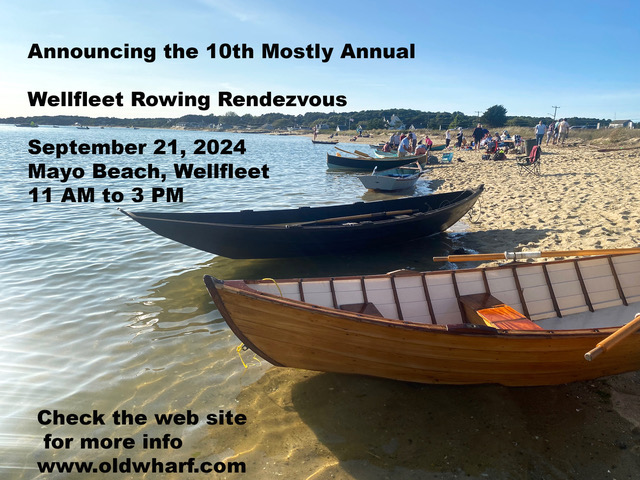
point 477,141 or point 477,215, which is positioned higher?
point 477,141

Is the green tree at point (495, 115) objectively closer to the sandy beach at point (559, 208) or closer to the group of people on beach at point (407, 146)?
the group of people on beach at point (407, 146)

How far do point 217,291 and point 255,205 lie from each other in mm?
13132

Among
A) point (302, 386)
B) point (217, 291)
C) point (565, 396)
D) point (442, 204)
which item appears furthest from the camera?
point (442, 204)

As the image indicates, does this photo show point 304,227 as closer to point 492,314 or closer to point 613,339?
point 492,314

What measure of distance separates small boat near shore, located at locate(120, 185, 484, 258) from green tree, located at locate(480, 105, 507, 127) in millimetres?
59075

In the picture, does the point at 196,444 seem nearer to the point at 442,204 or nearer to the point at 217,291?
the point at 217,291

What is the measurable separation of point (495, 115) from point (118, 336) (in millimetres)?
68411

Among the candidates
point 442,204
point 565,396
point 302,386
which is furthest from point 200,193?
point 565,396

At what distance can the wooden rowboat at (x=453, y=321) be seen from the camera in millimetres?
3949

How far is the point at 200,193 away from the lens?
67.1ft

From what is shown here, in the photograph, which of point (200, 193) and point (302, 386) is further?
point (200, 193)

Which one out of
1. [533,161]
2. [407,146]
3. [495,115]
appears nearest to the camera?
[533,161]

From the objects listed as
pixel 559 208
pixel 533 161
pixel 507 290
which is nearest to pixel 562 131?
pixel 533 161

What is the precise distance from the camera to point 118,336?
6.39 m
